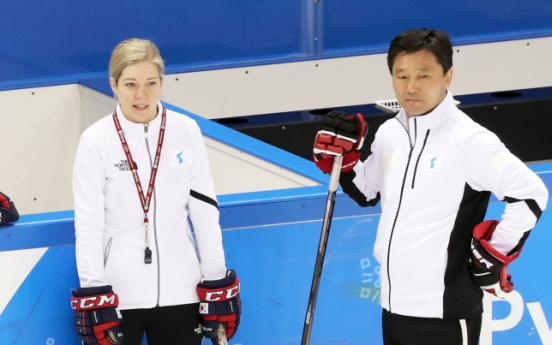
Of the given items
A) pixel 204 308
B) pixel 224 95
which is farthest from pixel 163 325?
pixel 224 95

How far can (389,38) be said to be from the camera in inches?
236

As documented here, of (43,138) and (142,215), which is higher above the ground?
(43,138)

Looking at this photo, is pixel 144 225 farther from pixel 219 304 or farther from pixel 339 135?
pixel 339 135

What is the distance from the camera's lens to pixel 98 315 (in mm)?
2639

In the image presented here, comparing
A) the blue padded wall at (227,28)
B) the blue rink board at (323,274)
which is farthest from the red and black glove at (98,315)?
the blue padded wall at (227,28)

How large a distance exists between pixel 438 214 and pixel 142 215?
83 centimetres

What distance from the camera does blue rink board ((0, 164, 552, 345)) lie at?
3.16m

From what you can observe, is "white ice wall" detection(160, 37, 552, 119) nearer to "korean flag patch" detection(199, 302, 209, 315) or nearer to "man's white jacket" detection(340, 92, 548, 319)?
"korean flag patch" detection(199, 302, 209, 315)

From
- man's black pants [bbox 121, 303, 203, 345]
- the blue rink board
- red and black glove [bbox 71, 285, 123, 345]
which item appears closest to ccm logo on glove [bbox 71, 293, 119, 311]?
red and black glove [bbox 71, 285, 123, 345]

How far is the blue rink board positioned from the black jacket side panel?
0.70 metres

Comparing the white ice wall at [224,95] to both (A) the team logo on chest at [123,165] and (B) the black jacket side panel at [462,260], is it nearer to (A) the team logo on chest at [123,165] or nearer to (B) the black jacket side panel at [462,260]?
(A) the team logo on chest at [123,165]

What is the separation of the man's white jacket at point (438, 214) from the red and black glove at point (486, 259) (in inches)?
1.1

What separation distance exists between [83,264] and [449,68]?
3.72 ft

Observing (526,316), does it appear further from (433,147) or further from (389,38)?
(389,38)
